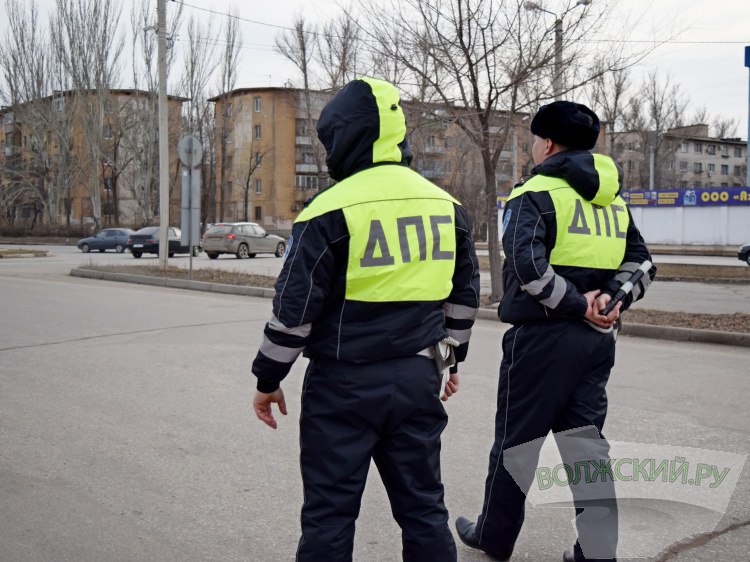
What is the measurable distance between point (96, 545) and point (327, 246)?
6.43 ft

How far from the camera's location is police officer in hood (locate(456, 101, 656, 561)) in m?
3.09

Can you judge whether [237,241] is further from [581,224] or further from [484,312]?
[581,224]

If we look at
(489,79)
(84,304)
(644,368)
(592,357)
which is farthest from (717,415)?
(84,304)

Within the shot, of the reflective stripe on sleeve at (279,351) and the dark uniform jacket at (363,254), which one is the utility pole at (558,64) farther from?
the reflective stripe on sleeve at (279,351)

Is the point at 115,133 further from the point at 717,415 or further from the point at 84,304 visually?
the point at 717,415

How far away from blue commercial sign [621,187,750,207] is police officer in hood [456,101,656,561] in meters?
33.7

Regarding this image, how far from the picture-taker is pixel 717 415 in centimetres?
592

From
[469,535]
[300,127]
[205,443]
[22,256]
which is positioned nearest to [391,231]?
[469,535]

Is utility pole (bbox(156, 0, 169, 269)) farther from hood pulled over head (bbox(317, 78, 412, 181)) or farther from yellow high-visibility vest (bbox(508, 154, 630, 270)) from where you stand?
hood pulled over head (bbox(317, 78, 412, 181))

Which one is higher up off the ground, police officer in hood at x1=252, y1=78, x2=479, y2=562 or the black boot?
police officer in hood at x1=252, y1=78, x2=479, y2=562

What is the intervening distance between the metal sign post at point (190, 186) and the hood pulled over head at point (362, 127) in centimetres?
1454

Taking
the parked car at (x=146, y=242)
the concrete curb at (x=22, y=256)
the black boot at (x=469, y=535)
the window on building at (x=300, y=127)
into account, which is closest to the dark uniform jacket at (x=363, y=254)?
the black boot at (x=469, y=535)

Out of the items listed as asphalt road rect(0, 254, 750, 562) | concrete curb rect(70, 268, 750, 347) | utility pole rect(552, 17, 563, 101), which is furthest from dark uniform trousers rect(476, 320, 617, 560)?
utility pole rect(552, 17, 563, 101)

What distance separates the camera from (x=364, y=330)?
8.55ft
